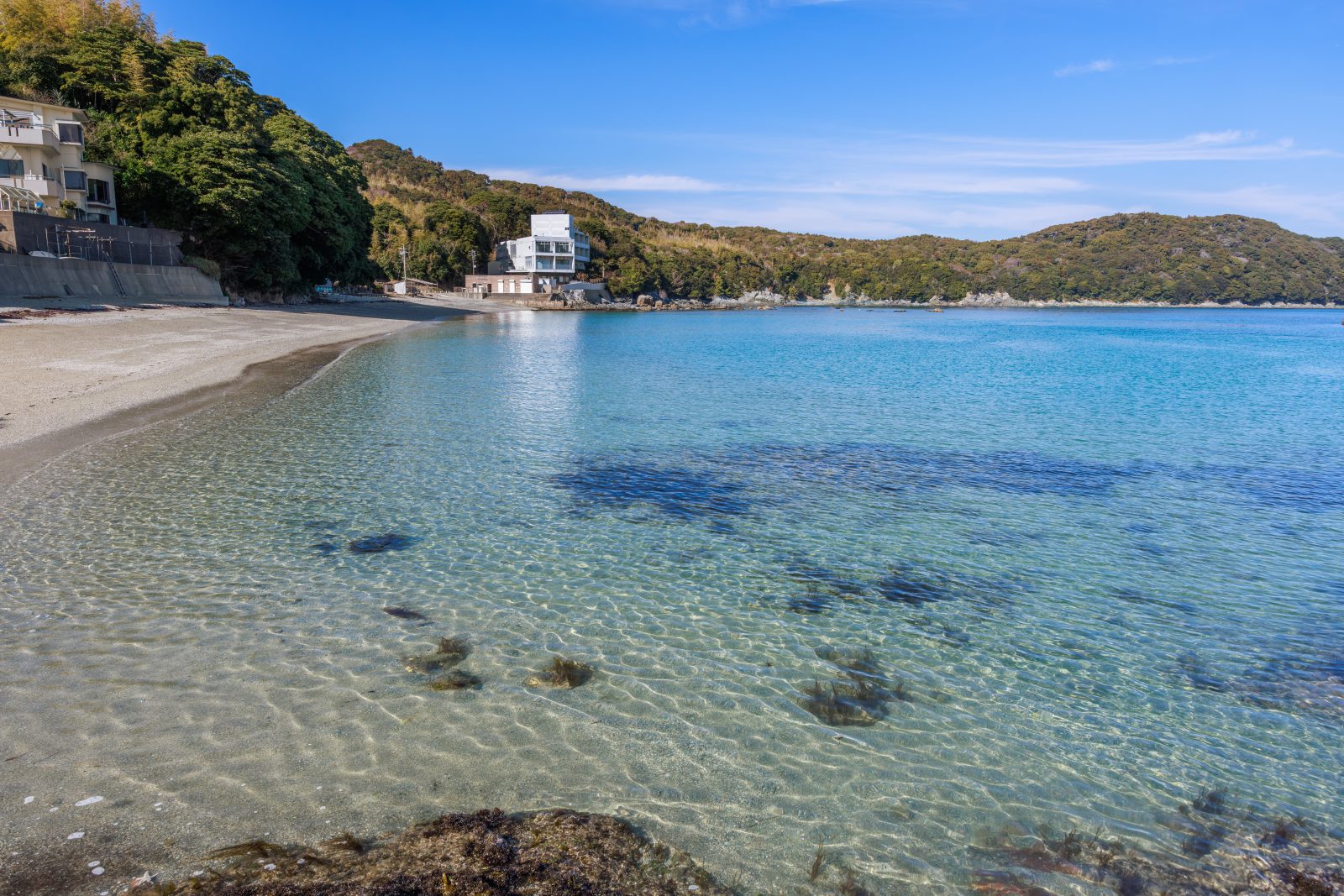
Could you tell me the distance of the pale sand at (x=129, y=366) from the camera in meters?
15.2

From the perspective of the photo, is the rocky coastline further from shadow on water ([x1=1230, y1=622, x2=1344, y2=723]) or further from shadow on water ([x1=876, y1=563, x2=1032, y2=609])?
shadow on water ([x1=1230, y1=622, x2=1344, y2=723])

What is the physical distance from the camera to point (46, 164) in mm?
45031

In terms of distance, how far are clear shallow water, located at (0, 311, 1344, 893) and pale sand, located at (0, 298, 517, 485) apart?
1.46 m

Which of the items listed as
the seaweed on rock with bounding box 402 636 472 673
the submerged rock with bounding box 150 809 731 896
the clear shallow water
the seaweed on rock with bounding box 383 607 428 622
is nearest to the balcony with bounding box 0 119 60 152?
the clear shallow water

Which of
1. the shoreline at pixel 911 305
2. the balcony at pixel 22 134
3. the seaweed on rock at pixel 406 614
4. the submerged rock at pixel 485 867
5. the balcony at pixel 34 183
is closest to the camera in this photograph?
the submerged rock at pixel 485 867

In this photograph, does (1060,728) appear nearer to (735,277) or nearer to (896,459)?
(896,459)

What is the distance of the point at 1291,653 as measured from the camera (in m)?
7.15

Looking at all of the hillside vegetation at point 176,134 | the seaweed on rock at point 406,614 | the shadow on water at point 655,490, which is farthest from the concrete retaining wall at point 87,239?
the seaweed on rock at point 406,614

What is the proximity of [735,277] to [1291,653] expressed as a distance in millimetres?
167346

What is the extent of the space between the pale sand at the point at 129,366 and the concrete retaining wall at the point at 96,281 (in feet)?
9.51

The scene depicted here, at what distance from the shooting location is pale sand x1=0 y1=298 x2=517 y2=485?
598 inches

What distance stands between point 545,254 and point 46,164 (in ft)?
245

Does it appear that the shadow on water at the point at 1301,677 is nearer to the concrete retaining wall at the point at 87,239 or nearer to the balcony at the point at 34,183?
the concrete retaining wall at the point at 87,239

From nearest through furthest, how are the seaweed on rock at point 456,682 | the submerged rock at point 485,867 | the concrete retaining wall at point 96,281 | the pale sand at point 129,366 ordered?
the submerged rock at point 485,867 < the seaweed on rock at point 456,682 < the pale sand at point 129,366 < the concrete retaining wall at point 96,281
